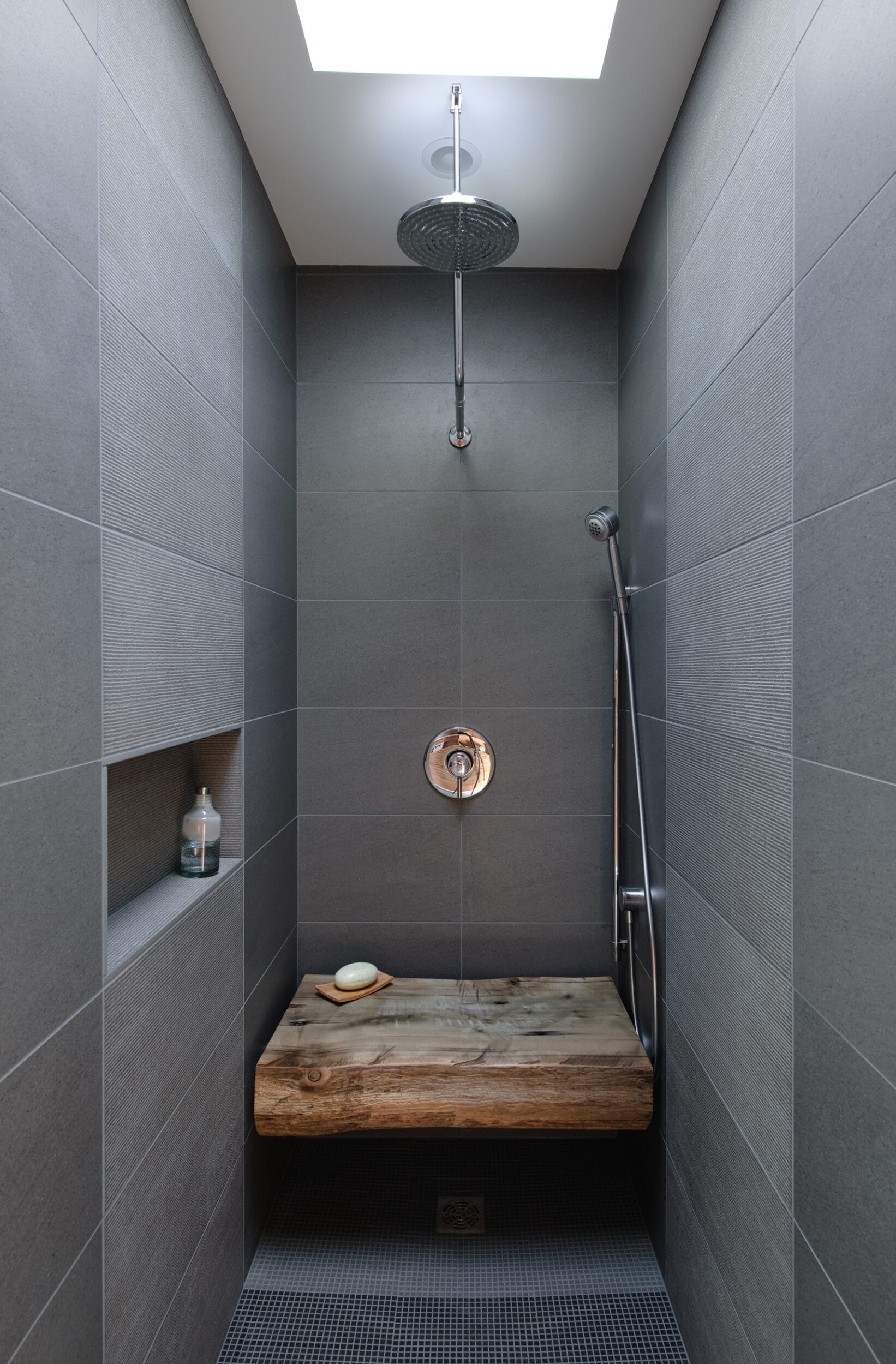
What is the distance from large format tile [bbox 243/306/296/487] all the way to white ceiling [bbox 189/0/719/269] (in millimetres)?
382

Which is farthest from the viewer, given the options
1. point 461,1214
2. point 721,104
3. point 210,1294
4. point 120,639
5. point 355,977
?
point 355,977

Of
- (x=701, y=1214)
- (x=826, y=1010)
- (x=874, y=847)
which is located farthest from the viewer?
(x=701, y=1214)

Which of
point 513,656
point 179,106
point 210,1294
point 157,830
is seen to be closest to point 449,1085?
point 210,1294

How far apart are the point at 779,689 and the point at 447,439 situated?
1.41 m

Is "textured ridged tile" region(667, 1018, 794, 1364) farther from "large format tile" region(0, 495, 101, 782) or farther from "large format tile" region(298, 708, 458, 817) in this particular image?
"large format tile" region(0, 495, 101, 782)

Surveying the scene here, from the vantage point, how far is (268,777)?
6.13 ft

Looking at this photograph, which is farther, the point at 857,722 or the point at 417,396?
the point at 417,396

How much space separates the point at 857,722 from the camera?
85 cm

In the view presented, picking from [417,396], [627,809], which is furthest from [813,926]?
[417,396]

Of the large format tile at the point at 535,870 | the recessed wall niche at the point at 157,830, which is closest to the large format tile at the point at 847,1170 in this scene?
the recessed wall niche at the point at 157,830

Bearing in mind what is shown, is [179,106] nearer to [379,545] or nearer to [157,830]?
[379,545]

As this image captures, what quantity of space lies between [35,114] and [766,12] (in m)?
1.03

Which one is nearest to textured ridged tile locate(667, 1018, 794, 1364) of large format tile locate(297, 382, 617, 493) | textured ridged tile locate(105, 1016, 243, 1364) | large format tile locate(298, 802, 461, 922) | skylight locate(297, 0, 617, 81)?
large format tile locate(298, 802, 461, 922)

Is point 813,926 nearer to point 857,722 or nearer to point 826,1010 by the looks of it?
point 826,1010
